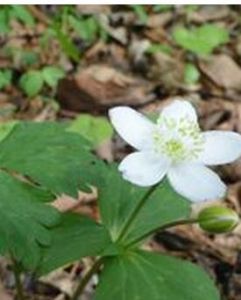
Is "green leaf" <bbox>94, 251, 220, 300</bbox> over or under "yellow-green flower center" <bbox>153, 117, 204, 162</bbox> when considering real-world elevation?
under

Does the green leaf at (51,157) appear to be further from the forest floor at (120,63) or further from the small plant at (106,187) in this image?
the forest floor at (120,63)

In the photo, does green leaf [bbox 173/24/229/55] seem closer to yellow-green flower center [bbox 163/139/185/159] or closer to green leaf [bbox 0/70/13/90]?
green leaf [bbox 0/70/13/90]

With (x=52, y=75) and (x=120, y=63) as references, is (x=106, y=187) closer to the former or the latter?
(x=52, y=75)

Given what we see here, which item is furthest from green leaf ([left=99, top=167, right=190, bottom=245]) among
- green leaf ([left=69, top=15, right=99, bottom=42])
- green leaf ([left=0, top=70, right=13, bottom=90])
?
green leaf ([left=69, top=15, right=99, bottom=42])

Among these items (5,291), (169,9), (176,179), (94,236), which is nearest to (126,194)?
(94,236)

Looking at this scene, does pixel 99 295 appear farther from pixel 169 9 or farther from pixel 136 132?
pixel 169 9
